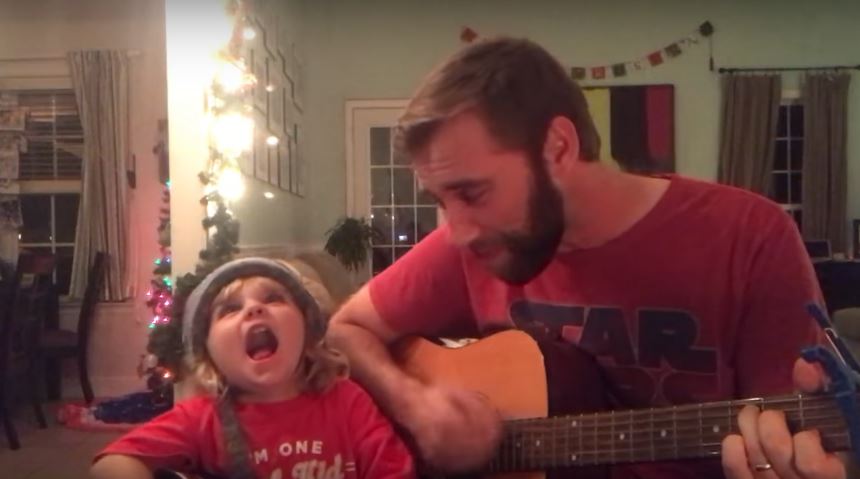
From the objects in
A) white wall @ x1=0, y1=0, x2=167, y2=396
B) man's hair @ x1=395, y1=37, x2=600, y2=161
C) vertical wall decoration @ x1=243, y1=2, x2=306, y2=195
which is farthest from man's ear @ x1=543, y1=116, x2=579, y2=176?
white wall @ x1=0, y1=0, x2=167, y2=396

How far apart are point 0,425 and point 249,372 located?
10.4 inches

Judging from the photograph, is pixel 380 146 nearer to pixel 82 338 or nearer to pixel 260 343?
pixel 260 343

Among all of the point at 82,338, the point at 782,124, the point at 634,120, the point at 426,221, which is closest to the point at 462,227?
the point at 426,221

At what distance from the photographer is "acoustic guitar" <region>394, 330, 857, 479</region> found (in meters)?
0.63

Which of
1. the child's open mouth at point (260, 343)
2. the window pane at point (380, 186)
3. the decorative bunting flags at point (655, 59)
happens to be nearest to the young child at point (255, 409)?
the child's open mouth at point (260, 343)

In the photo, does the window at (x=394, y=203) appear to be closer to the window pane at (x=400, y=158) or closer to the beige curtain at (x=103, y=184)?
the window pane at (x=400, y=158)

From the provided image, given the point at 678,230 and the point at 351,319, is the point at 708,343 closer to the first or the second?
the point at 678,230

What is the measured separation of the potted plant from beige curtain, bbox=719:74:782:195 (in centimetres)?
30

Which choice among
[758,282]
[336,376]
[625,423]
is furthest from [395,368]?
[758,282]

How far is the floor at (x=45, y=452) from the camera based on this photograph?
80cm

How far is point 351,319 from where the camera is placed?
0.80m

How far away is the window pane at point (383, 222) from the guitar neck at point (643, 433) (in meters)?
0.20

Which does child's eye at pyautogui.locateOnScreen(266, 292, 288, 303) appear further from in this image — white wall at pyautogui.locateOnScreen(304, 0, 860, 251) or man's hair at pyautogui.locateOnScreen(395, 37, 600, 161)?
man's hair at pyautogui.locateOnScreen(395, 37, 600, 161)

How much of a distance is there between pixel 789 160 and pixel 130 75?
59 centimetres
